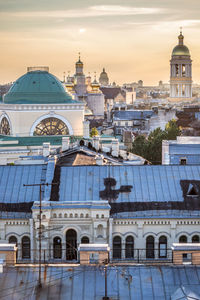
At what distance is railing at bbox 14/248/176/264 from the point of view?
36.5 metres

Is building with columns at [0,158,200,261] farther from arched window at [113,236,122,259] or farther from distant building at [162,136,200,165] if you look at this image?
distant building at [162,136,200,165]

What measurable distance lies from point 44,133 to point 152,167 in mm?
35242

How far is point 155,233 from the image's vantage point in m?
37.4

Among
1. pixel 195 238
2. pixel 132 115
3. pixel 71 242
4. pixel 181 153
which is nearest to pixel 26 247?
pixel 71 242

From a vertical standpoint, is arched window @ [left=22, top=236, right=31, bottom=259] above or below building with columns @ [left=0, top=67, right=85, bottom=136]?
below

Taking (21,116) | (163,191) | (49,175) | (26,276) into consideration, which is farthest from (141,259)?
(21,116)

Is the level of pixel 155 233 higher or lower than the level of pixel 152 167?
lower

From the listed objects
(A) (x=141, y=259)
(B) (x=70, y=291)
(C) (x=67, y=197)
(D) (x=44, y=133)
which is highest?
(D) (x=44, y=133)

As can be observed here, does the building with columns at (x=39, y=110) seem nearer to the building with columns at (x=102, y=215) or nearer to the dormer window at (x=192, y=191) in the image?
the building with columns at (x=102, y=215)

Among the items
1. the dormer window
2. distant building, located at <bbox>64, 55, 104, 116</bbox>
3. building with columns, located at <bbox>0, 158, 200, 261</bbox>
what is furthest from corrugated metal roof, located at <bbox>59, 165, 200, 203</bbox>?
distant building, located at <bbox>64, 55, 104, 116</bbox>

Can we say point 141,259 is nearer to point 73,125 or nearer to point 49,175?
point 49,175

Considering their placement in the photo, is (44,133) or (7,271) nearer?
(7,271)

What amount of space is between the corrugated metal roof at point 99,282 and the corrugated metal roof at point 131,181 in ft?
39.8

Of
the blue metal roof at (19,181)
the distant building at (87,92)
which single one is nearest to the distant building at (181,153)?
the blue metal roof at (19,181)
